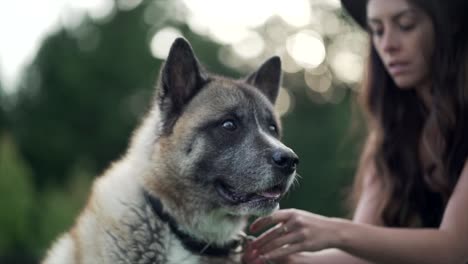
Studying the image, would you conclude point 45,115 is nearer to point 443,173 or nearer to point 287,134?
point 287,134

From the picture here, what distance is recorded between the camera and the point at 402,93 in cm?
511

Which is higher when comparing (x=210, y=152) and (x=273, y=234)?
(x=210, y=152)

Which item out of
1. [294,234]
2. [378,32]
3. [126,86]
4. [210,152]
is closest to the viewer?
[294,234]

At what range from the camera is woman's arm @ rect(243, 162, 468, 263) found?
384 cm

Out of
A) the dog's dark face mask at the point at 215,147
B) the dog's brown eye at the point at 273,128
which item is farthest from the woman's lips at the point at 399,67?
the dog's dark face mask at the point at 215,147

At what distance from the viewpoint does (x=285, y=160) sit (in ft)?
12.8

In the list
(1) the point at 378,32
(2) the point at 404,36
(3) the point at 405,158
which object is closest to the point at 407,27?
(2) the point at 404,36

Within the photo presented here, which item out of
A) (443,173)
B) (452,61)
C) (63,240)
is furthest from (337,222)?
(63,240)

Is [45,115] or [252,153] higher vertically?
[252,153]

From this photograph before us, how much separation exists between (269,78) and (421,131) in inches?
46.9

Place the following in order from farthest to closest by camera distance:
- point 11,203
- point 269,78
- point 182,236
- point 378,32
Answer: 1. point 11,203
2. point 269,78
3. point 378,32
4. point 182,236

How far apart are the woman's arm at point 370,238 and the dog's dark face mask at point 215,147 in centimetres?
19

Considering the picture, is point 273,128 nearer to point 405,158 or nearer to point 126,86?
point 405,158

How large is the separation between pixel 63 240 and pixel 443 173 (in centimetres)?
249
